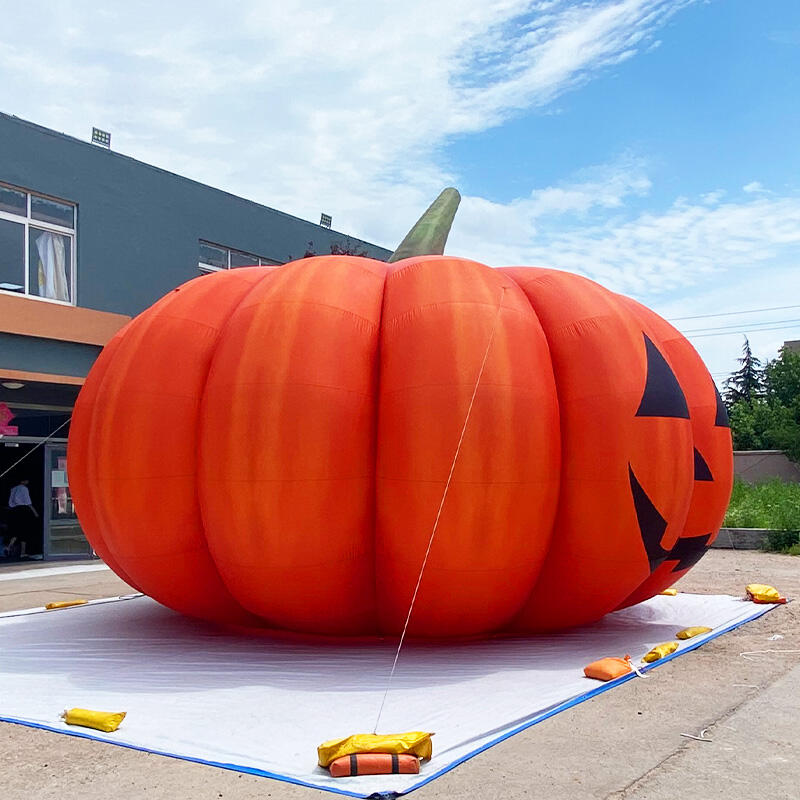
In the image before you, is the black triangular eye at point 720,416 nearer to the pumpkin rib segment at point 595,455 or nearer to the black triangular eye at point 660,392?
the black triangular eye at point 660,392

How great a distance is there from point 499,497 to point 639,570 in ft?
4.34

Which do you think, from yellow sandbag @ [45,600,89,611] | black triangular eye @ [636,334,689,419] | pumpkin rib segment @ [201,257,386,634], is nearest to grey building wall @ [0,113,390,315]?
yellow sandbag @ [45,600,89,611]

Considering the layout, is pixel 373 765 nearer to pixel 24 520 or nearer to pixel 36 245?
pixel 36 245

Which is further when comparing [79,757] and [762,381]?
[762,381]

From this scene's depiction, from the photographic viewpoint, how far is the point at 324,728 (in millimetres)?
4453

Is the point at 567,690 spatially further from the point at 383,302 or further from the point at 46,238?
the point at 46,238

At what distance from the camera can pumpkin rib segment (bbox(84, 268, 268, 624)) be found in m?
6.02

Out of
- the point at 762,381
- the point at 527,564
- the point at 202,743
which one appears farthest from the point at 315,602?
the point at 762,381

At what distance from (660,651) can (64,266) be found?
12012 mm

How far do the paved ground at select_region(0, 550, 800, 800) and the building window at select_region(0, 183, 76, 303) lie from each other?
11.1 meters

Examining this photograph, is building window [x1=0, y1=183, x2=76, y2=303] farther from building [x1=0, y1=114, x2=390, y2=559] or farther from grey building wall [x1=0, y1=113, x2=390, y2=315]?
grey building wall [x1=0, y1=113, x2=390, y2=315]

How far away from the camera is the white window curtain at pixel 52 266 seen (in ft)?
47.9

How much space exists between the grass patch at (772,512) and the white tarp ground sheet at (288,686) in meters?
7.69

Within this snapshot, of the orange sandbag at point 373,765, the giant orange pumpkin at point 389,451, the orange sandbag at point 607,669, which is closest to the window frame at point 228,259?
the giant orange pumpkin at point 389,451
